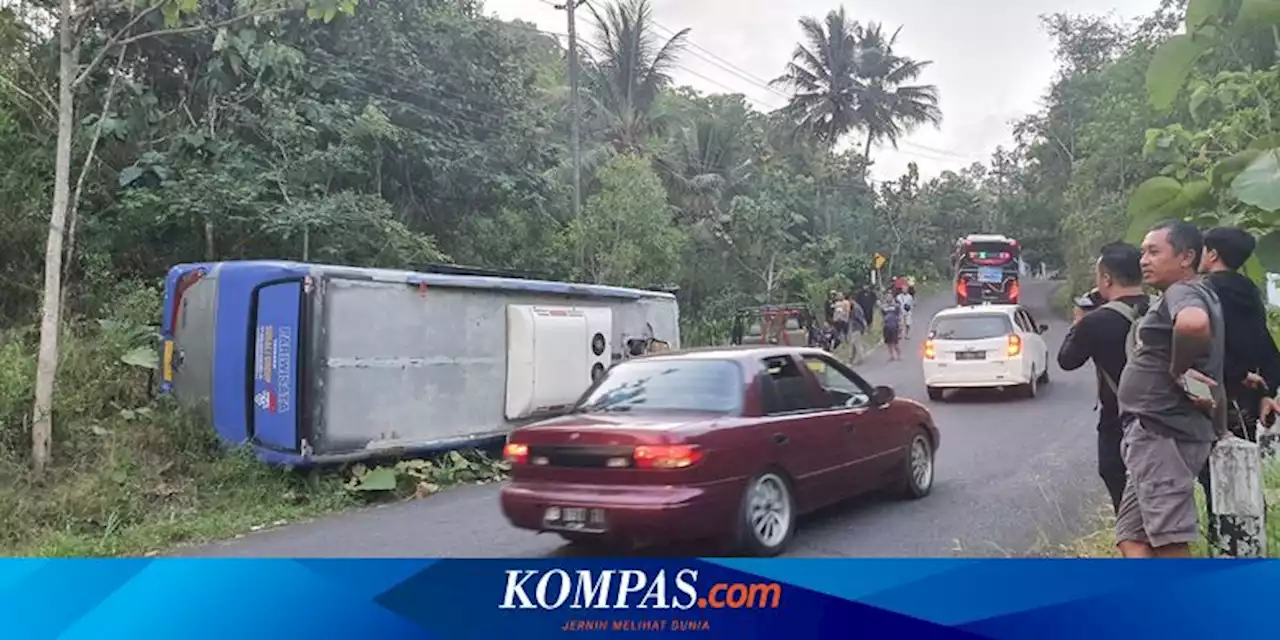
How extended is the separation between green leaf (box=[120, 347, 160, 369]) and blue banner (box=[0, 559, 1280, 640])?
1.91ft

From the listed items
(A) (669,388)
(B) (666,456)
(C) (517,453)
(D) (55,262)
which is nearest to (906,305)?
(A) (669,388)

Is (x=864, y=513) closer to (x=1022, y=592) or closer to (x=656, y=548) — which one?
(x=1022, y=592)

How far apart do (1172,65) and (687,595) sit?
70.1 inches

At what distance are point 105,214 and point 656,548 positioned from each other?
6.33 ft

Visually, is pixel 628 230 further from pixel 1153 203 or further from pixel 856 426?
pixel 1153 203

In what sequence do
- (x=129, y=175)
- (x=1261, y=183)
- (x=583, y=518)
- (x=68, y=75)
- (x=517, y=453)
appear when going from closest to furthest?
(x=1261, y=183), (x=583, y=518), (x=517, y=453), (x=129, y=175), (x=68, y=75)

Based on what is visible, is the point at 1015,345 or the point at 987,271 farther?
the point at 1015,345

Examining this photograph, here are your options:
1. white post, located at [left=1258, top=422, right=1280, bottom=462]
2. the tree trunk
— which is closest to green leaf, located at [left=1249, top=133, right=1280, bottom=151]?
white post, located at [left=1258, top=422, right=1280, bottom=462]

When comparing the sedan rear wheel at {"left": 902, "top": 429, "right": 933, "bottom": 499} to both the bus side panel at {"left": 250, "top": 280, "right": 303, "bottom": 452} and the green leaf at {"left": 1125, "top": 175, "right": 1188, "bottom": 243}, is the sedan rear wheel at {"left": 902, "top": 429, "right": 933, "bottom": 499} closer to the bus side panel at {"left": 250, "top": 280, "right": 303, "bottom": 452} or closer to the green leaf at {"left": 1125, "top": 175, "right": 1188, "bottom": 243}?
the green leaf at {"left": 1125, "top": 175, "right": 1188, "bottom": 243}

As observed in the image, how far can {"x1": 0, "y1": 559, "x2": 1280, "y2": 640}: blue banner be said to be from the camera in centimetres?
234

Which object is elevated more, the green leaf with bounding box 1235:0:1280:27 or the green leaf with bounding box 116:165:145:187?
the green leaf with bounding box 1235:0:1280:27

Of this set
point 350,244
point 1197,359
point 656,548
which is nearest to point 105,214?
point 350,244

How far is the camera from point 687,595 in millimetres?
2363

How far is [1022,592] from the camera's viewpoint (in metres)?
2.36
